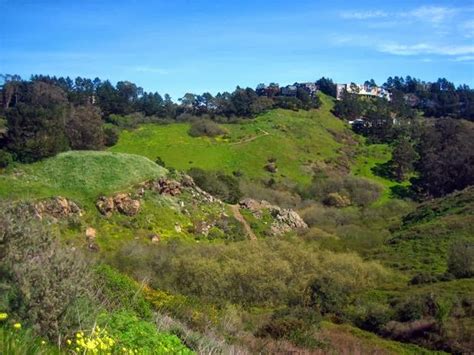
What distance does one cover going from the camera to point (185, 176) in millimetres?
40000

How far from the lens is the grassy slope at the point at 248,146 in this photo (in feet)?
198

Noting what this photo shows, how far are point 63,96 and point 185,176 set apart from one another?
129ft

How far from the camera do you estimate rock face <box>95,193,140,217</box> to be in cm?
3178

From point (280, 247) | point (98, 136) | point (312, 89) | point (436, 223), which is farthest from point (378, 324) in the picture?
point (312, 89)

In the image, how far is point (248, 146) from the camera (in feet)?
222

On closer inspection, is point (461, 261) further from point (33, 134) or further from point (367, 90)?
point (367, 90)

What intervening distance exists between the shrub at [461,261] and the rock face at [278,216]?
43.8 feet

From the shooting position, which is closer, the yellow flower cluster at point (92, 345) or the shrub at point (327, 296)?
the yellow flower cluster at point (92, 345)

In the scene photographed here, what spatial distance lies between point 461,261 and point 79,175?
22503mm

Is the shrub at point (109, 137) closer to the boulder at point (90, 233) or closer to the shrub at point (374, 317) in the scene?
the boulder at point (90, 233)

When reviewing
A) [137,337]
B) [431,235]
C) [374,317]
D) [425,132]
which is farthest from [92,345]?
[425,132]

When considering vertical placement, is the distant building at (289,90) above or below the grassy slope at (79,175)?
above

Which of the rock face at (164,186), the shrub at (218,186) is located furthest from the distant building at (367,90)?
the rock face at (164,186)

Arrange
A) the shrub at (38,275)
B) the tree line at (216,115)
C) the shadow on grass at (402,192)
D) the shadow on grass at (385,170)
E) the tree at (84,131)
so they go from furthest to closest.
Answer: the shadow on grass at (385,170) → the shadow on grass at (402,192) → the tree at (84,131) → the tree line at (216,115) → the shrub at (38,275)
